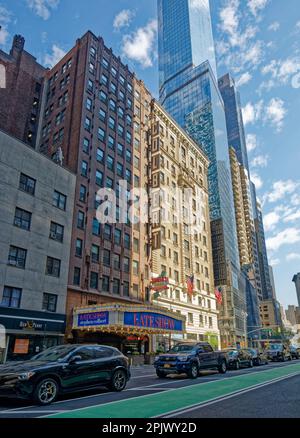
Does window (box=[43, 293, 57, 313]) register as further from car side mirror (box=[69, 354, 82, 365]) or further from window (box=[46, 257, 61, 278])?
car side mirror (box=[69, 354, 82, 365])

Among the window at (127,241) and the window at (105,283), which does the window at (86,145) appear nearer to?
the window at (127,241)

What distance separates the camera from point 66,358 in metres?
10.2

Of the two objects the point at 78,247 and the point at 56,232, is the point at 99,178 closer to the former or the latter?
the point at 78,247

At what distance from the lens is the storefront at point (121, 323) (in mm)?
28203

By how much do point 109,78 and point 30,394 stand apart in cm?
4376

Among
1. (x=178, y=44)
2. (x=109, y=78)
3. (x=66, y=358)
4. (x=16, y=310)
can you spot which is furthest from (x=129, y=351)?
(x=178, y=44)

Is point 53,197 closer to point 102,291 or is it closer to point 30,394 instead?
point 102,291

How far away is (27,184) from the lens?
2856 centimetres

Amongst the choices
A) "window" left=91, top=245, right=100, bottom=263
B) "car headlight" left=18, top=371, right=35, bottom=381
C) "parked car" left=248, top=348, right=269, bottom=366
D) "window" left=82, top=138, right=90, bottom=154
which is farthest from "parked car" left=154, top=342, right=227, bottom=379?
"window" left=82, top=138, right=90, bottom=154

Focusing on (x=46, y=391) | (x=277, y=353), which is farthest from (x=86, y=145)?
(x=46, y=391)

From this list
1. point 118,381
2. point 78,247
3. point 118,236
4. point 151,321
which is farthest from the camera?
point 118,236

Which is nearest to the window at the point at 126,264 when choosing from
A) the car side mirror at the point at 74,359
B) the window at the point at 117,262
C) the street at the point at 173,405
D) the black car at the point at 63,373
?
the window at the point at 117,262

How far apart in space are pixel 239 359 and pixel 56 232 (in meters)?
18.9

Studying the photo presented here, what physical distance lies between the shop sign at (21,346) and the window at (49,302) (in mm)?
3164
